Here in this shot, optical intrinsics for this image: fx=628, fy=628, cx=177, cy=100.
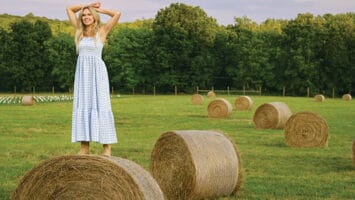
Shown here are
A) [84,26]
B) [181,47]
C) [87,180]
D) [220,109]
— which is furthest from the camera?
[181,47]

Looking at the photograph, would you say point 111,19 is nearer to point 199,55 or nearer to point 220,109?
point 220,109

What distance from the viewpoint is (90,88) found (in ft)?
31.1

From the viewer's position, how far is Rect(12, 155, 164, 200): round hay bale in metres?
7.01

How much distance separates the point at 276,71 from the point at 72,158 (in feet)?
272

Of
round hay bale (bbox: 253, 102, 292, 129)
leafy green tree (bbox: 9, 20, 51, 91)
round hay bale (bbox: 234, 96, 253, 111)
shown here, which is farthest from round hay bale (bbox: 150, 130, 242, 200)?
leafy green tree (bbox: 9, 20, 51, 91)

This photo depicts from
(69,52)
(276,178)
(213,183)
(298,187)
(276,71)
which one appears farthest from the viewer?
(69,52)

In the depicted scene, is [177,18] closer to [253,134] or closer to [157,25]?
[157,25]

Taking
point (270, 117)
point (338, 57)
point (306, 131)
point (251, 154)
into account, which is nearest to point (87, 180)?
point (251, 154)

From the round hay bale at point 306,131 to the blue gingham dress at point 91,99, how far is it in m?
11.7

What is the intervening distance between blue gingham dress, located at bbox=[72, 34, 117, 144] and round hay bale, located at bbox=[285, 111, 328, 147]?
38.3 ft

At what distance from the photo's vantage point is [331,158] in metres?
16.8

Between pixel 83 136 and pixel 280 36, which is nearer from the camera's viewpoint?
pixel 83 136

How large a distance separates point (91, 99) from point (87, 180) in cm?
250

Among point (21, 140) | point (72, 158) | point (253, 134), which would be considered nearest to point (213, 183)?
point (72, 158)
